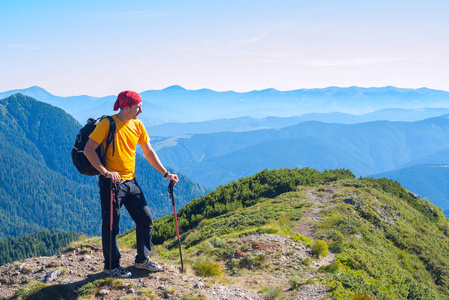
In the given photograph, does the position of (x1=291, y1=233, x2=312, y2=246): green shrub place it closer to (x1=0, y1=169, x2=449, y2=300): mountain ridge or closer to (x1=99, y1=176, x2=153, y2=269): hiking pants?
(x1=0, y1=169, x2=449, y2=300): mountain ridge

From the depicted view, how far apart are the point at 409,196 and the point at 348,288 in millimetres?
24281

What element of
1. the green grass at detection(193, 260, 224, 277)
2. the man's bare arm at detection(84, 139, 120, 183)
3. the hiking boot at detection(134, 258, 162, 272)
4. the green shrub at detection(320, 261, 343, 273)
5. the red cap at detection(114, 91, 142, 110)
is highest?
the red cap at detection(114, 91, 142, 110)

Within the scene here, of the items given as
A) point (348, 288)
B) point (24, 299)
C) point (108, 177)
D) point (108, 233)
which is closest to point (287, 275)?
point (348, 288)

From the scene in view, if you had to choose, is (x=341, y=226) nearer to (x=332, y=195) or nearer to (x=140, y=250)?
(x=332, y=195)

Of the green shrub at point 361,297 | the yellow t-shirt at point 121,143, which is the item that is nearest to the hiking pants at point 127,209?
the yellow t-shirt at point 121,143

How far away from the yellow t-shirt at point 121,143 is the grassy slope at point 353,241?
11.7 feet

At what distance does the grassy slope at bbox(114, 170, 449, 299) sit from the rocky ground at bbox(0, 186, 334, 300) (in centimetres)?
30

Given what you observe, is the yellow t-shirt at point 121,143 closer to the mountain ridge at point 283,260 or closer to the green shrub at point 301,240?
the mountain ridge at point 283,260

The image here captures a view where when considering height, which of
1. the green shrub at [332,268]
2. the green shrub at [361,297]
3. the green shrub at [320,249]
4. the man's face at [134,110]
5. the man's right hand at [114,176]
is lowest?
the green shrub at [320,249]

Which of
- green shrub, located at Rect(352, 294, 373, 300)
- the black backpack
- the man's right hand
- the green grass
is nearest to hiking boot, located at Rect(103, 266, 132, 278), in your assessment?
the green grass

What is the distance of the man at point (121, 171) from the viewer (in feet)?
21.5

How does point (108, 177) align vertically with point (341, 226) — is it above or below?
above

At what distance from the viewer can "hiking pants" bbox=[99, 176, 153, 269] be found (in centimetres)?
686

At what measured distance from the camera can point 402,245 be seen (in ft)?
51.3
